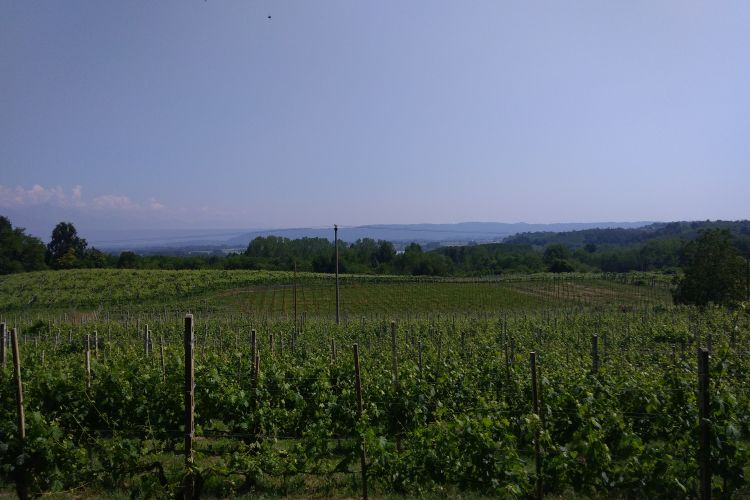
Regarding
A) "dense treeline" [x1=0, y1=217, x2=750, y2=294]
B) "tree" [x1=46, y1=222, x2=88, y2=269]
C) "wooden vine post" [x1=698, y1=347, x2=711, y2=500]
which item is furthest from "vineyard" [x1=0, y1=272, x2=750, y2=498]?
"tree" [x1=46, y1=222, x2=88, y2=269]

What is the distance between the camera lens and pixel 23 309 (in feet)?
132

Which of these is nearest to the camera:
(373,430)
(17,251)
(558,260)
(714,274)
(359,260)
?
(373,430)

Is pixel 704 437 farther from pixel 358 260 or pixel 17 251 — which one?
pixel 17 251

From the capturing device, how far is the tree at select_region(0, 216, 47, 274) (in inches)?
2815

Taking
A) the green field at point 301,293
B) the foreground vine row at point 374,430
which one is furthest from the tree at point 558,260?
the foreground vine row at point 374,430

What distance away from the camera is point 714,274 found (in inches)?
1308

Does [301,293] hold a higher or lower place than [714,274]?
lower

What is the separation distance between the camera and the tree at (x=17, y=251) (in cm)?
7150

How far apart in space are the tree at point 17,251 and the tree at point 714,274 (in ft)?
268

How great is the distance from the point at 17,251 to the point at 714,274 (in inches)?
3457

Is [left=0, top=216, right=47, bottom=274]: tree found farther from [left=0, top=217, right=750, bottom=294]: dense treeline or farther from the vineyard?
the vineyard

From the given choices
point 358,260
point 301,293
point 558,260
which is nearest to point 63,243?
point 358,260

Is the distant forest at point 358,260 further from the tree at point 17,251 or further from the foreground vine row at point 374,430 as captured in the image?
the foreground vine row at point 374,430

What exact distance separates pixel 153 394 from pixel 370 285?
147 feet
